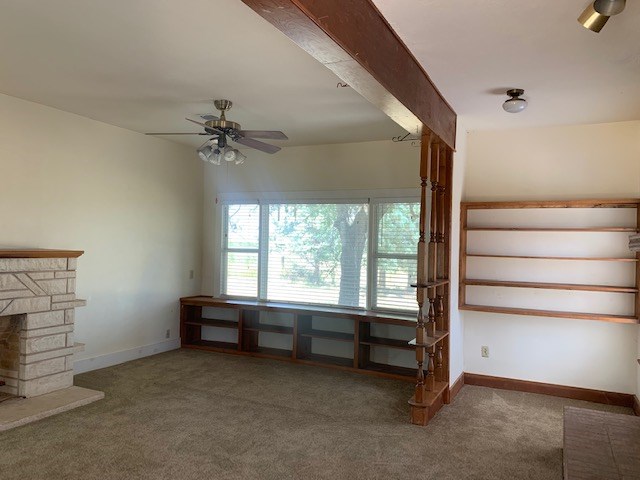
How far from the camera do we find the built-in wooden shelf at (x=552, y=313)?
413 centimetres

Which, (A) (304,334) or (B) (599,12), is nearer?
(B) (599,12)

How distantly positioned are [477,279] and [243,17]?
3.37 m

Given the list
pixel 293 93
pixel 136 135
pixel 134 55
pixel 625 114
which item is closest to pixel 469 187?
pixel 625 114

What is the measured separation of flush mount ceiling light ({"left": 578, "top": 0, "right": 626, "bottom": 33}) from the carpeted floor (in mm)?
2543

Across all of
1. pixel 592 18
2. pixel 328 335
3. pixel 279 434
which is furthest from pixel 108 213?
pixel 592 18

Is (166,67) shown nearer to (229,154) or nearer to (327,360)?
(229,154)

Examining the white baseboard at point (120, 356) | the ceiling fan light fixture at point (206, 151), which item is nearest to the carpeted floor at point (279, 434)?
the white baseboard at point (120, 356)

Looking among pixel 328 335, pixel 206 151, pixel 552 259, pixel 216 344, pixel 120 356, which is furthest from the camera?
pixel 216 344

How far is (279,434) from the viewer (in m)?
3.49

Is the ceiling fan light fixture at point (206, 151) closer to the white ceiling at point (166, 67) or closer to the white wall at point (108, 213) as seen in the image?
the white ceiling at point (166, 67)

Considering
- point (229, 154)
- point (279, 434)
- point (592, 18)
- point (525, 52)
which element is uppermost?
point (525, 52)

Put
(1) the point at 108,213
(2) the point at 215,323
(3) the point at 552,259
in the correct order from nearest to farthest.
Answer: (3) the point at 552,259 < (1) the point at 108,213 < (2) the point at 215,323

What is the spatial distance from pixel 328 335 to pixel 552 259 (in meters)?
2.48

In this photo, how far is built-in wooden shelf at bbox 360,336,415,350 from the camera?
198 inches
